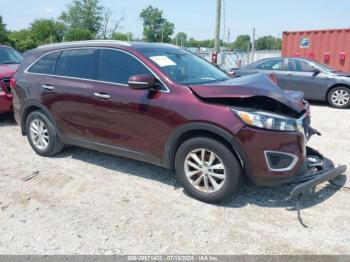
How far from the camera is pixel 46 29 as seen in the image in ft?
196

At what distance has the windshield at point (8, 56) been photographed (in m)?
8.48

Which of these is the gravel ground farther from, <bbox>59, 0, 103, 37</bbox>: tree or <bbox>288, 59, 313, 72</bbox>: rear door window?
<bbox>59, 0, 103, 37</bbox>: tree

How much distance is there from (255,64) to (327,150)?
18.9ft

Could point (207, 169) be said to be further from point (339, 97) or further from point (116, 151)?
point (339, 97)

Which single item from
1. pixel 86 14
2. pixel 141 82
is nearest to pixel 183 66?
pixel 141 82

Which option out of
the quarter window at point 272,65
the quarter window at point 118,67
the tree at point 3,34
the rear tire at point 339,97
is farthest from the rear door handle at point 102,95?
the tree at point 3,34

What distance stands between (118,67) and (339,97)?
744cm

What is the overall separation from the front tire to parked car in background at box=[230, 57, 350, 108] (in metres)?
6.03

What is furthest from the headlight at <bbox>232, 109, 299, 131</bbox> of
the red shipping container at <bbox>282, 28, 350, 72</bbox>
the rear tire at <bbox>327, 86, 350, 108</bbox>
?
the red shipping container at <bbox>282, 28, 350, 72</bbox>

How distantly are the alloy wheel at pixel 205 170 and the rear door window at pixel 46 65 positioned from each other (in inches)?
101

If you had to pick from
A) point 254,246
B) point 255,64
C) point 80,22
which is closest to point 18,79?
point 254,246

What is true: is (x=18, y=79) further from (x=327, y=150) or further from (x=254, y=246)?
(x=327, y=150)

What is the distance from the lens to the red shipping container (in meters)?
12.5

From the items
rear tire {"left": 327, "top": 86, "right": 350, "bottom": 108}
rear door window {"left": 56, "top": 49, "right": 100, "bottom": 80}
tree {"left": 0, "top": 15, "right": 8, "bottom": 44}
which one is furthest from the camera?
tree {"left": 0, "top": 15, "right": 8, "bottom": 44}
